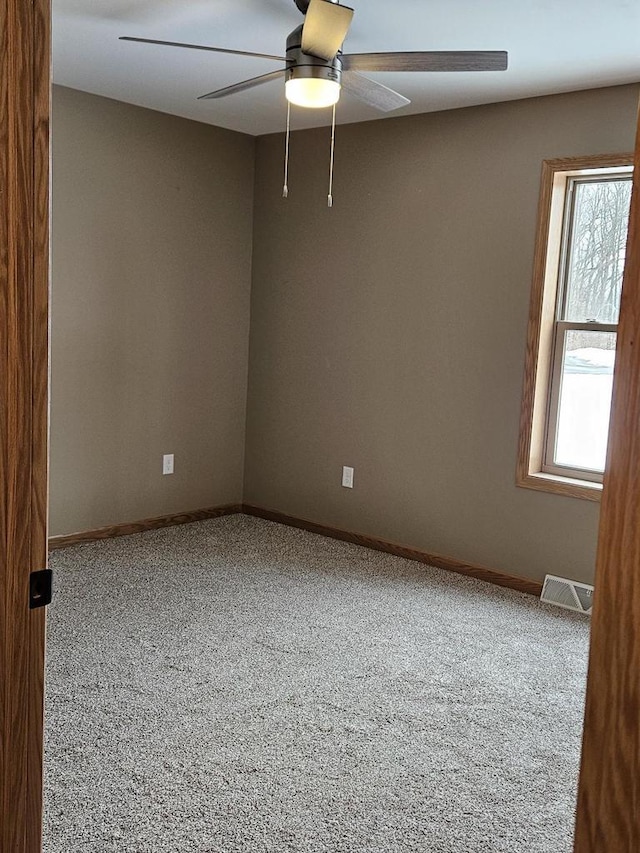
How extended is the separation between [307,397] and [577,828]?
4375mm

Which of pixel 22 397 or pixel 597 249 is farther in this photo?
pixel 597 249

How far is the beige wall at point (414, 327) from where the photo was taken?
4.18 m

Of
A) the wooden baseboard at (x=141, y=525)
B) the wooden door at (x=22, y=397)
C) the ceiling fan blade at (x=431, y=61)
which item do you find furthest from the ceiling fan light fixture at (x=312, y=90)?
the wooden baseboard at (x=141, y=525)

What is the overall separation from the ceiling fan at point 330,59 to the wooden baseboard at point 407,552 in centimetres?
252

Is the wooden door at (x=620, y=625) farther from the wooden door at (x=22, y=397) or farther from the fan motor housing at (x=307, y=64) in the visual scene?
the fan motor housing at (x=307, y=64)

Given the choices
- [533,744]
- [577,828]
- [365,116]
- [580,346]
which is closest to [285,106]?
→ [365,116]

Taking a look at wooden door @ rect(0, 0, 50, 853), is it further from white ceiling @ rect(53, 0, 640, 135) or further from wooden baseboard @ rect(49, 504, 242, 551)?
wooden baseboard @ rect(49, 504, 242, 551)

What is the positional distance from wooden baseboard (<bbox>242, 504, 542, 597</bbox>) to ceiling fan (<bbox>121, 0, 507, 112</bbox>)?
252 centimetres

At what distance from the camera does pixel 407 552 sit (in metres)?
4.73

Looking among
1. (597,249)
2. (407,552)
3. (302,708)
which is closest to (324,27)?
(597,249)

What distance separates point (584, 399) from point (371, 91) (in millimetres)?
1869

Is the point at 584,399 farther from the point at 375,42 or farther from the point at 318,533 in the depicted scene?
the point at 375,42

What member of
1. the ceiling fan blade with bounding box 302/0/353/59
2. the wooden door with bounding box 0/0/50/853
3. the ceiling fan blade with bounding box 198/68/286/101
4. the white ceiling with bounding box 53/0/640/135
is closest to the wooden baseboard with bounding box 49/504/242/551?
the white ceiling with bounding box 53/0/640/135

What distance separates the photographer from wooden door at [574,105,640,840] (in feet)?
2.75
